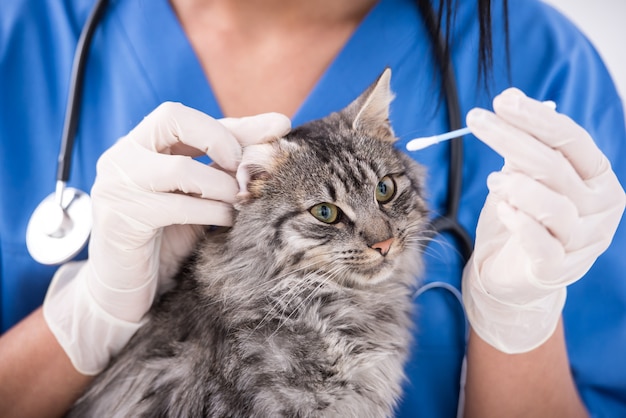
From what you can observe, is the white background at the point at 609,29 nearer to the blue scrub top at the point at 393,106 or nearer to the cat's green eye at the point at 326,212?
the blue scrub top at the point at 393,106

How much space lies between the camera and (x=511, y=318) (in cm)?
103

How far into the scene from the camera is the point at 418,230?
40.7 inches

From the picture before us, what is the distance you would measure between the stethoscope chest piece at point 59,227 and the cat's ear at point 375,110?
558 mm

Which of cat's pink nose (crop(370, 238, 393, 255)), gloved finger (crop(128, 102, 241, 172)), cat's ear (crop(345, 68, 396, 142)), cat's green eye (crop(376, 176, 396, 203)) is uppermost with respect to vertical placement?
gloved finger (crop(128, 102, 241, 172))

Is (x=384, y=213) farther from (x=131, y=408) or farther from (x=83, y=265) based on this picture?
(x=83, y=265)

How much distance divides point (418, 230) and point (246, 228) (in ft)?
1.06

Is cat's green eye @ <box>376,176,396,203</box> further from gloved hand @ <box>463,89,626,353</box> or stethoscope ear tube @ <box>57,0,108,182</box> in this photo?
stethoscope ear tube @ <box>57,0,108,182</box>

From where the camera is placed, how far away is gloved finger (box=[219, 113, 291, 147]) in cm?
99

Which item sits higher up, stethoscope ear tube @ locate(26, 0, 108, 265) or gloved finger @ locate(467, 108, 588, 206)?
stethoscope ear tube @ locate(26, 0, 108, 265)

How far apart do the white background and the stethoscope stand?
68cm

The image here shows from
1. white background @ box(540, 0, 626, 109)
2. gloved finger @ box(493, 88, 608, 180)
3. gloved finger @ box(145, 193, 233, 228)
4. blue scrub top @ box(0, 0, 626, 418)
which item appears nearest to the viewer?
gloved finger @ box(493, 88, 608, 180)

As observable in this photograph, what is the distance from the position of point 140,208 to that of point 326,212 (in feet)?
1.05

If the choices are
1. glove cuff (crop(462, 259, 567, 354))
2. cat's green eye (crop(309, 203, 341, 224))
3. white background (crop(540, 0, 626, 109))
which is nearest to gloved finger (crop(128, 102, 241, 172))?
cat's green eye (crop(309, 203, 341, 224))

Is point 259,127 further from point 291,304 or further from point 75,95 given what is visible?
point 75,95
